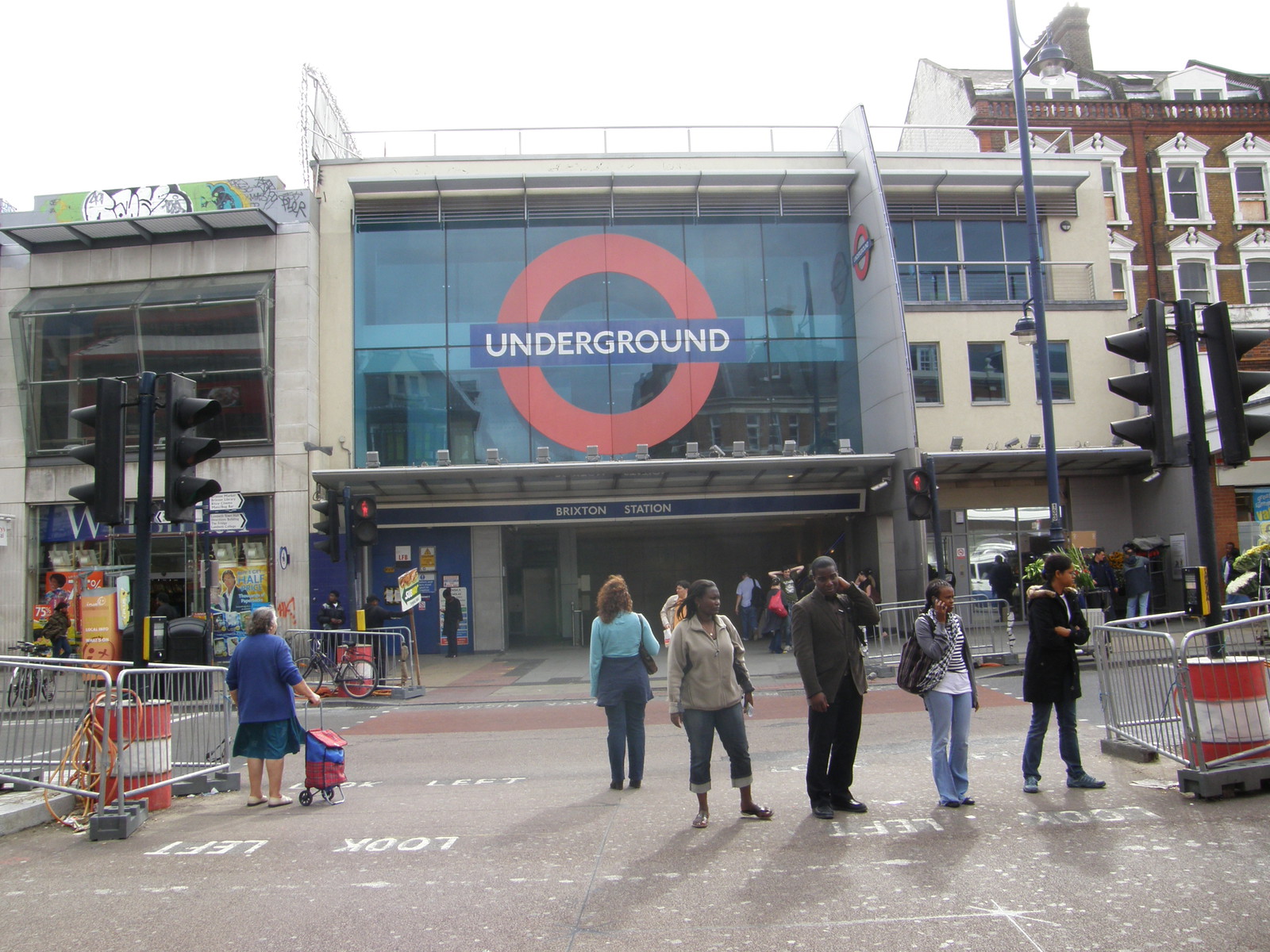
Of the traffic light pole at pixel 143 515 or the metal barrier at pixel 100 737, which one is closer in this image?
the metal barrier at pixel 100 737

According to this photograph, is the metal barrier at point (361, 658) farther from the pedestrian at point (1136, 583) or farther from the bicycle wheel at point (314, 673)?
the pedestrian at point (1136, 583)

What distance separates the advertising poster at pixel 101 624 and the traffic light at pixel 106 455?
11.0 meters

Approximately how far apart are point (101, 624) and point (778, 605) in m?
12.5

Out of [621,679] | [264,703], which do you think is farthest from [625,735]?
[264,703]

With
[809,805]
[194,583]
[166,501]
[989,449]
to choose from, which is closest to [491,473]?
[194,583]

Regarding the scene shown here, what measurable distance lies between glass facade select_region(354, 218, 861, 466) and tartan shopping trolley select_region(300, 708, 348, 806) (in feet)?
48.0

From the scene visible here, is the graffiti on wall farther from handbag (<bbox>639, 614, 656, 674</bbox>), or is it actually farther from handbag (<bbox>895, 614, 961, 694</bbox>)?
handbag (<bbox>895, 614, 961, 694</bbox>)

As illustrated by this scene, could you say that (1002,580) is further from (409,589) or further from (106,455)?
(106,455)

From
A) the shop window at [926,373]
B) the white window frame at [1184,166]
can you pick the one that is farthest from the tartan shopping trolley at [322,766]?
the white window frame at [1184,166]

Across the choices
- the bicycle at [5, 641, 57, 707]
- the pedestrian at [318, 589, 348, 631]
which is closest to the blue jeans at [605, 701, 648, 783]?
the bicycle at [5, 641, 57, 707]

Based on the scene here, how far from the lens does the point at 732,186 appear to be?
23.2 m

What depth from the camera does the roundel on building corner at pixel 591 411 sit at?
73.3 feet

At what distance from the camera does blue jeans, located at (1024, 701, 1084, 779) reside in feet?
22.6

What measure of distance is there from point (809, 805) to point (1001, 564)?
1723 cm
